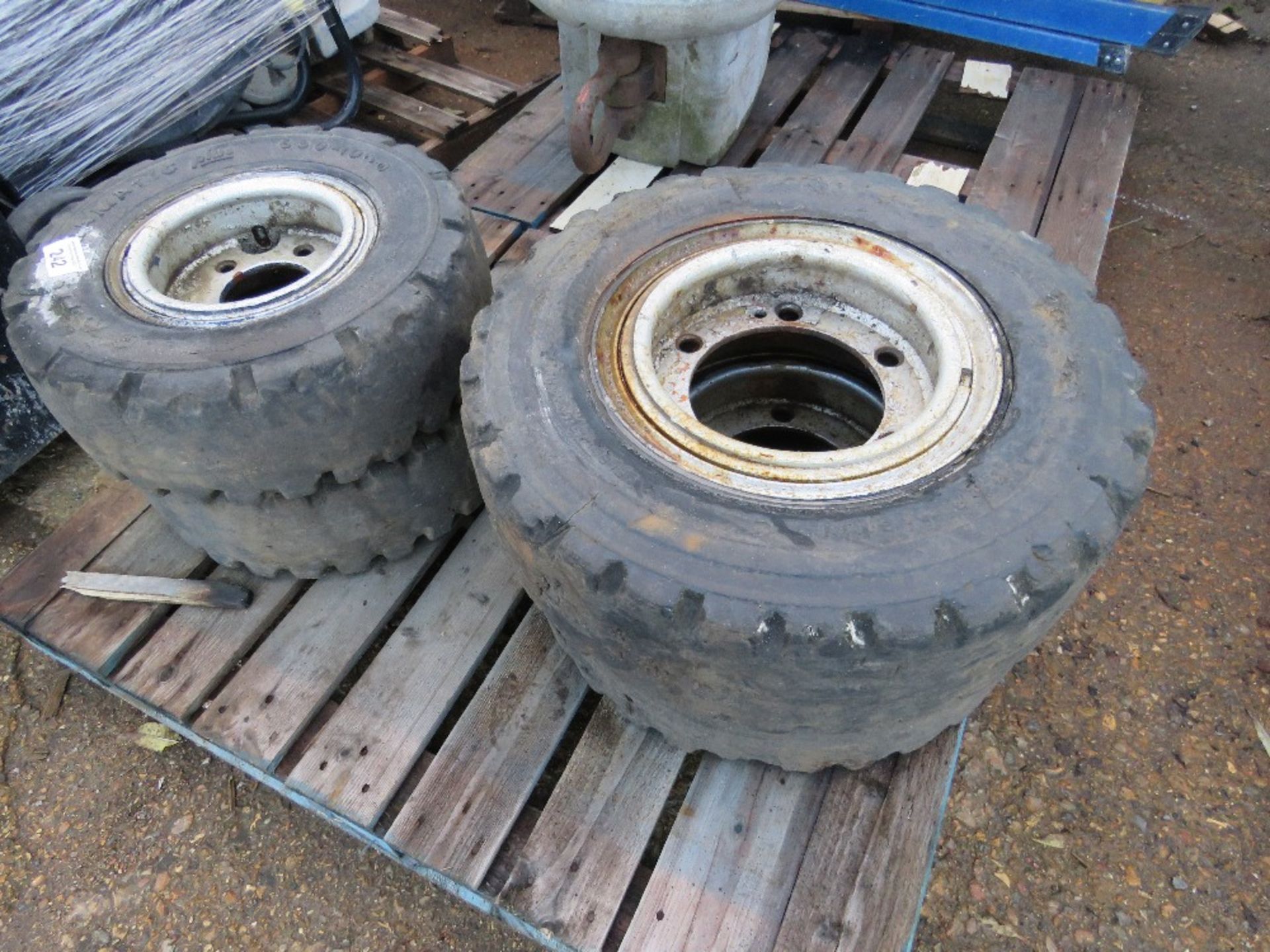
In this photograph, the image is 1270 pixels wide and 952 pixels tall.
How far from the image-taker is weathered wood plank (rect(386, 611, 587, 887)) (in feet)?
6.09

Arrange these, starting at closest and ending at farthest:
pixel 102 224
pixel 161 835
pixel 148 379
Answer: pixel 148 379
pixel 102 224
pixel 161 835

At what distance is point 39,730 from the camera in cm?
241

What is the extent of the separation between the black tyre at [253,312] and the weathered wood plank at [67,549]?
0.62 metres

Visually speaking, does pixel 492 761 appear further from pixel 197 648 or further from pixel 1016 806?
pixel 1016 806

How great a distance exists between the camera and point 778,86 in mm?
3465

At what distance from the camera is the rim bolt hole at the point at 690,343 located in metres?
1.85

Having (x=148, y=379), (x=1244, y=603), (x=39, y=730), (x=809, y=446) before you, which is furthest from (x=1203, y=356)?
(x=39, y=730)

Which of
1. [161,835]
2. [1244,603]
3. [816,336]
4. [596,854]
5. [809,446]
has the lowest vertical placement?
[161,835]

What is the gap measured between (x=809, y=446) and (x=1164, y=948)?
139 centimetres

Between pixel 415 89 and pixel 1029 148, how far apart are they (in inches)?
101

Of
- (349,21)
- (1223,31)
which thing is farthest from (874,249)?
(1223,31)

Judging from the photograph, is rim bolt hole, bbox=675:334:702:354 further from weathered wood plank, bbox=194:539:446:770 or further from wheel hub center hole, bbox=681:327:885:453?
weathered wood plank, bbox=194:539:446:770

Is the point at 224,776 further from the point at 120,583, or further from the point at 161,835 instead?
the point at 120,583

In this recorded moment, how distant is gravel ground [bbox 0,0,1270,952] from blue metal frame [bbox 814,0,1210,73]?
1.49 meters
